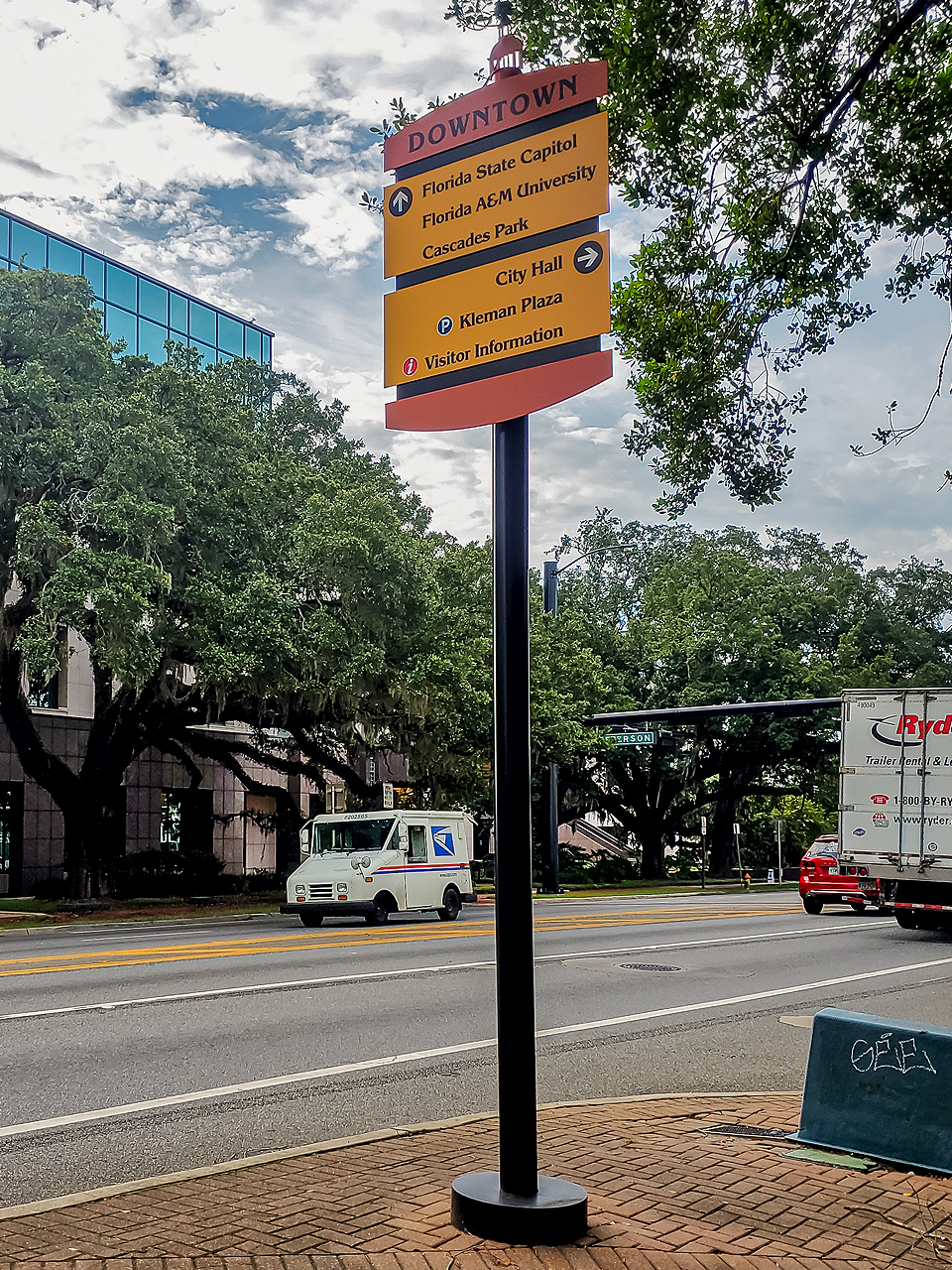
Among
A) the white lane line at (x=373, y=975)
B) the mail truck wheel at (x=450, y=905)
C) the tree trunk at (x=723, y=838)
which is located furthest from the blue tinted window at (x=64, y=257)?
the white lane line at (x=373, y=975)

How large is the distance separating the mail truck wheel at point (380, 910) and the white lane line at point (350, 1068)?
32.9ft

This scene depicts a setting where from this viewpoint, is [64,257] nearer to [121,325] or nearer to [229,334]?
[121,325]

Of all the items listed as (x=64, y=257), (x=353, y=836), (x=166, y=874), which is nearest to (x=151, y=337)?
(x=64, y=257)

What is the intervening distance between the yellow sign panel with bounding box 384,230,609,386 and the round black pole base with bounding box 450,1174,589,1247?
3.12 m

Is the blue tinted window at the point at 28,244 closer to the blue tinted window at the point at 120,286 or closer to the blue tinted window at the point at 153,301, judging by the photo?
the blue tinted window at the point at 120,286

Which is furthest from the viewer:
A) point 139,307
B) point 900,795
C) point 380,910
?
point 139,307

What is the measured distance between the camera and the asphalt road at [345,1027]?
22.6 feet

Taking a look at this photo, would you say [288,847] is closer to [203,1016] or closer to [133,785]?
[133,785]

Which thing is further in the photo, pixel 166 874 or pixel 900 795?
pixel 166 874

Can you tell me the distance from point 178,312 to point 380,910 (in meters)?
38.5

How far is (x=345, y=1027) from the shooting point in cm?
1022

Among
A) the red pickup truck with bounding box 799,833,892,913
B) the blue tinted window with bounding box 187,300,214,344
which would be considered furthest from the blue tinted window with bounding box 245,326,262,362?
the red pickup truck with bounding box 799,833,892,913

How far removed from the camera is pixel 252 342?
2292 inches

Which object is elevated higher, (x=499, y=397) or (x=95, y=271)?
(x=95, y=271)
